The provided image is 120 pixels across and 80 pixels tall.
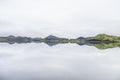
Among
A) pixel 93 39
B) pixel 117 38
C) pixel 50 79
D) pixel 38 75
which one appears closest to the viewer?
pixel 50 79

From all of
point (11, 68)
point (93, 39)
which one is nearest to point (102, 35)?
point (93, 39)

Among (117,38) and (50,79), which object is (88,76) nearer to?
(50,79)

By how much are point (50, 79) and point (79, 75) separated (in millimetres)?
3054

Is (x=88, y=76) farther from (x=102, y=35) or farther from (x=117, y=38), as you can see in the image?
(x=102, y=35)

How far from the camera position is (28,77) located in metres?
24.8

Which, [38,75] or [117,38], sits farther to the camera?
[117,38]

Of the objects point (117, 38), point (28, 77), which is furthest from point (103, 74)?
point (117, 38)

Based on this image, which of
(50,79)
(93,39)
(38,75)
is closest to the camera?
(50,79)

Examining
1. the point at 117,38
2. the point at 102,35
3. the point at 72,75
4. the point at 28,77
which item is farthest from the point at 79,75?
the point at 102,35

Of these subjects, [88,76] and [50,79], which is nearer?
[50,79]

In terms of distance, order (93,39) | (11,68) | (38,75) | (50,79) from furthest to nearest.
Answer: (93,39), (11,68), (38,75), (50,79)

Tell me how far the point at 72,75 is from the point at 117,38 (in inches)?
6012

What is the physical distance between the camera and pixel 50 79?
2434cm

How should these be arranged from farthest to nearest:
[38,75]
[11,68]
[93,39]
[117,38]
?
1. [93,39]
2. [117,38]
3. [11,68]
4. [38,75]
